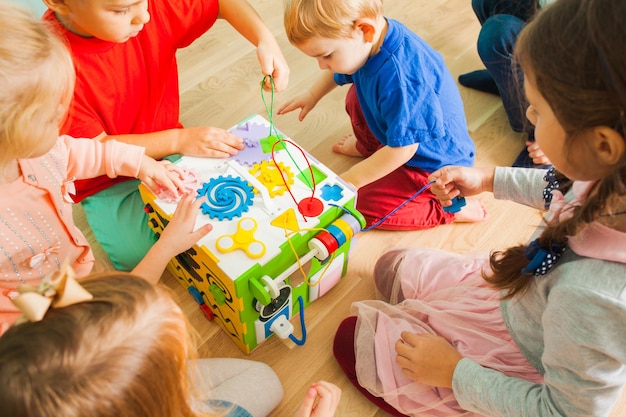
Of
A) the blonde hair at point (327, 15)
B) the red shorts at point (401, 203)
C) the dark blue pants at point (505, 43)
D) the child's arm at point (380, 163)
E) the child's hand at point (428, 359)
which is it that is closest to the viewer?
the child's hand at point (428, 359)

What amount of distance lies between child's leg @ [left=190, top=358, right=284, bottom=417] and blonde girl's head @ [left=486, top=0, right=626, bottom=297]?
619mm

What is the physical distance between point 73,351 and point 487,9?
54.7 inches

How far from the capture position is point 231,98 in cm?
148

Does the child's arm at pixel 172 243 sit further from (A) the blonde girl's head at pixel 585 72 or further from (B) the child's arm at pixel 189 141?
(A) the blonde girl's head at pixel 585 72

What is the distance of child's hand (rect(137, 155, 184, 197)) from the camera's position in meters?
0.89

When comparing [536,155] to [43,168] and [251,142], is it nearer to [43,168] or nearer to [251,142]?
[251,142]

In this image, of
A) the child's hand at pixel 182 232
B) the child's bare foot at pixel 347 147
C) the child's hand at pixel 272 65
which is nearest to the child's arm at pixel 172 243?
the child's hand at pixel 182 232

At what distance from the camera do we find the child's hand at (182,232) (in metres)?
0.79

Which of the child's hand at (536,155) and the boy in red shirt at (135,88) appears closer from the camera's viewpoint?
the boy in red shirt at (135,88)

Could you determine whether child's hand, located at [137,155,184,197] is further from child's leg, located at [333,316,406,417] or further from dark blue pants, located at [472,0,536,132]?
dark blue pants, located at [472,0,536,132]

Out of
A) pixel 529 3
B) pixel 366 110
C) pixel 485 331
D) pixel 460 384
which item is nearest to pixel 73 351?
pixel 460 384

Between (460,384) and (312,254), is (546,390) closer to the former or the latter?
(460,384)

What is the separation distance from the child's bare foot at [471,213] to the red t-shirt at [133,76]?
0.74 meters

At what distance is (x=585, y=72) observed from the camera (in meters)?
0.47
